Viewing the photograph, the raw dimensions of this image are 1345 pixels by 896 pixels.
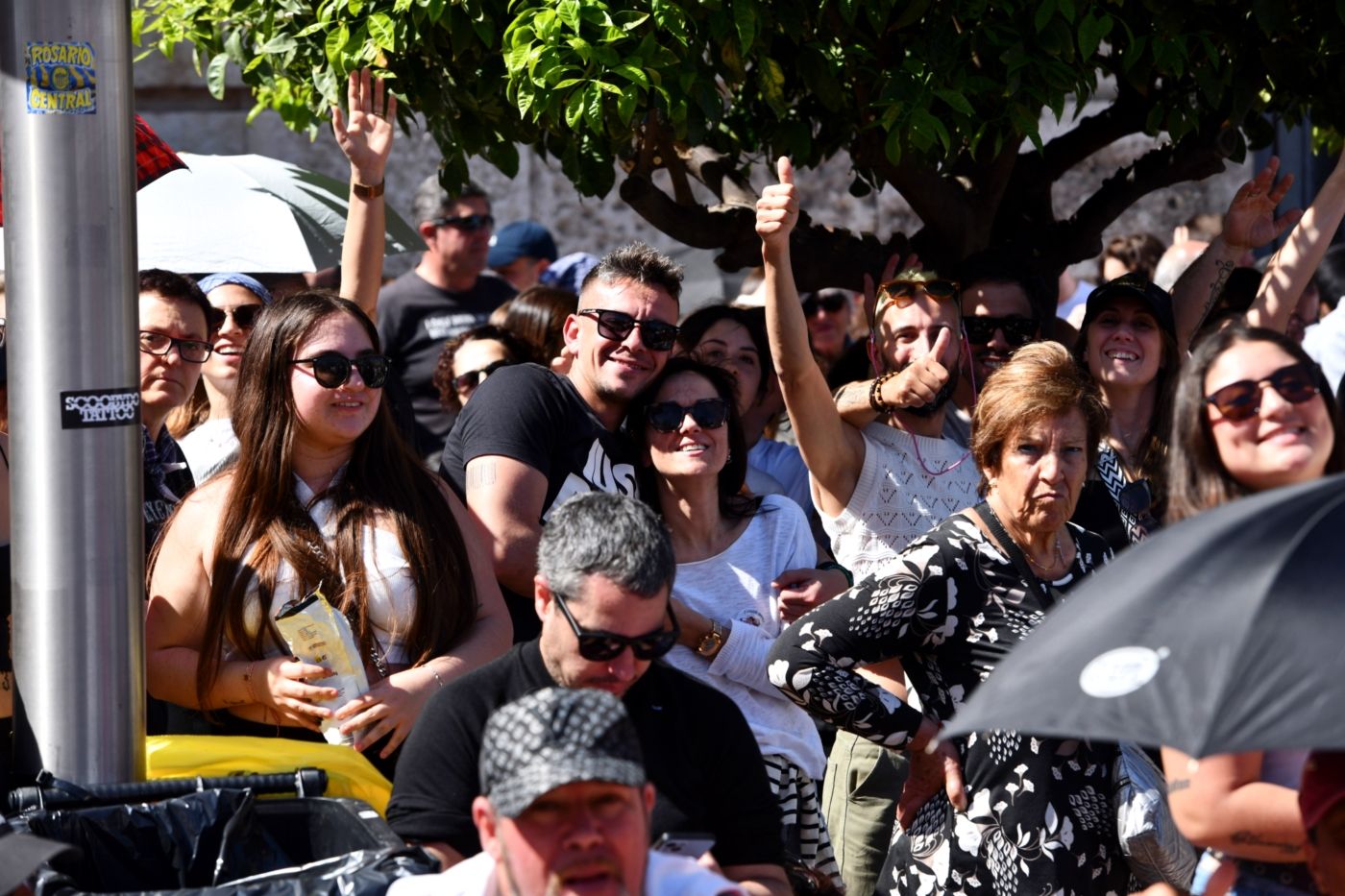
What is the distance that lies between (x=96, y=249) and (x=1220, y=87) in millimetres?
2685

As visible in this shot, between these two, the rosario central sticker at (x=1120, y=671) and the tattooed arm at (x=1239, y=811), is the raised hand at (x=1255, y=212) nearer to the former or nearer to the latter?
the tattooed arm at (x=1239, y=811)

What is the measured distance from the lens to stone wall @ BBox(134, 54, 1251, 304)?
977cm

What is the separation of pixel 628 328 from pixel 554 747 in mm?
2098

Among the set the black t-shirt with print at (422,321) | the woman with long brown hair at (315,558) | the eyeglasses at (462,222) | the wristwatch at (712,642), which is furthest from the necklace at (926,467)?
the eyeglasses at (462,222)

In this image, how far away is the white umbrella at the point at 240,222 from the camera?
566cm

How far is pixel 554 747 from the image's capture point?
2359 millimetres

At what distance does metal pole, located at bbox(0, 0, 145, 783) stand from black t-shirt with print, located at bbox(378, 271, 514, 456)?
13.3 feet

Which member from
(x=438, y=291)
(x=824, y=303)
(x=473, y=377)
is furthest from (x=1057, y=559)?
(x=438, y=291)

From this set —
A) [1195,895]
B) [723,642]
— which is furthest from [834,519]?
[1195,895]

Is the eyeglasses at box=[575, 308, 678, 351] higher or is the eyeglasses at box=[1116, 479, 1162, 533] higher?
the eyeglasses at box=[575, 308, 678, 351]

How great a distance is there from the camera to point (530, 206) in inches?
396

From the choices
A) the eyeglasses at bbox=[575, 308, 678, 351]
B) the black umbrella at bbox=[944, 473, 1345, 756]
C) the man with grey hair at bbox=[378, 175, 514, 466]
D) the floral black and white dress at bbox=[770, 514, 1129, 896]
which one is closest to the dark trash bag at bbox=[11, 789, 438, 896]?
the floral black and white dress at bbox=[770, 514, 1129, 896]

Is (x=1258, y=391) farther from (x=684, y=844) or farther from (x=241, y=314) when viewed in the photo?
(x=241, y=314)

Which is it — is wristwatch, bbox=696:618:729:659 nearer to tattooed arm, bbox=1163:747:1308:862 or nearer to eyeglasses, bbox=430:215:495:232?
tattooed arm, bbox=1163:747:1308:862
